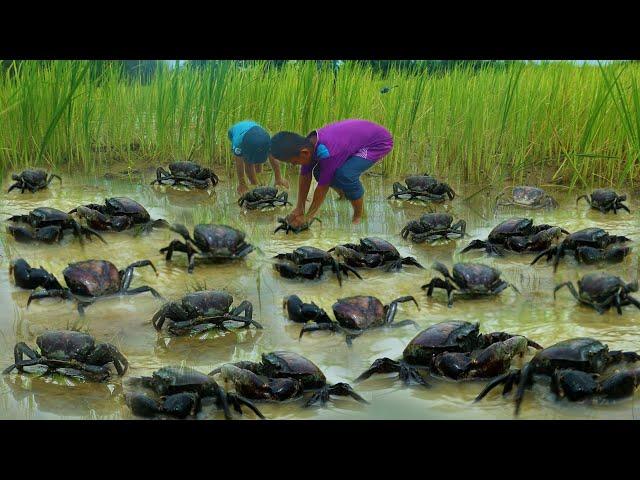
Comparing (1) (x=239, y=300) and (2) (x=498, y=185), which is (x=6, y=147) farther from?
(2) (x=498, y=185)

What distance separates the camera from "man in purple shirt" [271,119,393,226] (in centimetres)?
617

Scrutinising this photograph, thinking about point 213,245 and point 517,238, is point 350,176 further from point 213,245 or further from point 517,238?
point 517,238

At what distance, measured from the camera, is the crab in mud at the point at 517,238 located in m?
6.28

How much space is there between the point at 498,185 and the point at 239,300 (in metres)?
3.37

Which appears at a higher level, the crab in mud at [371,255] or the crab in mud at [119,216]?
the crab in mud at [119,216]

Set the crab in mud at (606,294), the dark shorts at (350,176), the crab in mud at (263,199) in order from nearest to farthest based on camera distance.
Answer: the crab in mud at (606,294), the dark shorts at (350,176), the crab in mud at (263,199)

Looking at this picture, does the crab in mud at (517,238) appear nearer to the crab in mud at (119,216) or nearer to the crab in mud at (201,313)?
the crab in mud at (201,313)

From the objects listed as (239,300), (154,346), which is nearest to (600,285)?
(239,300)

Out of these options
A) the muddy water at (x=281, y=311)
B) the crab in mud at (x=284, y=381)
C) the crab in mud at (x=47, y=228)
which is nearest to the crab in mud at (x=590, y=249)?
the muddy water at (x=281, y=311)

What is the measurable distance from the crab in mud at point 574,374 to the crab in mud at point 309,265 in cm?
192

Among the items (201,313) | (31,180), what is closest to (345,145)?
(201,313)

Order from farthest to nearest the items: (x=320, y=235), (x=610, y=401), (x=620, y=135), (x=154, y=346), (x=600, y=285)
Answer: (x=620, y=135) → (x=320, y=235) → (x=600, y=285) → (x=154, y=346) → (x=610, y=401)

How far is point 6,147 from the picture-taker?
7555 mm

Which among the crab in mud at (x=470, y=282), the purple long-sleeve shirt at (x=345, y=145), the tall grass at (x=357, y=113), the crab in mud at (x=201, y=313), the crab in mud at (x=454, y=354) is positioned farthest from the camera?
the tall grass at (x=357, y=113)
